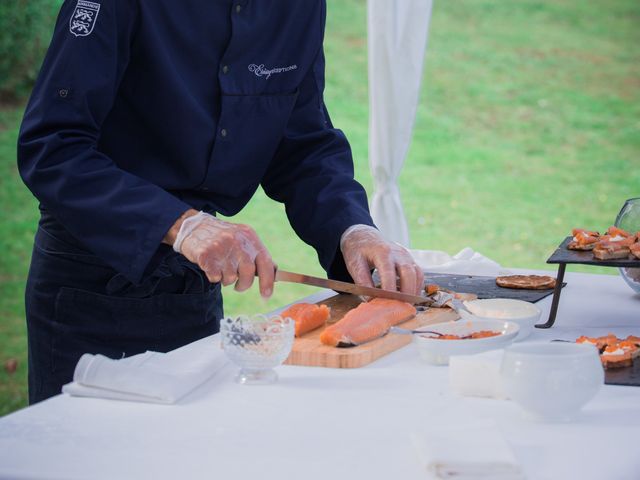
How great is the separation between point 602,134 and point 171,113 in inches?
289

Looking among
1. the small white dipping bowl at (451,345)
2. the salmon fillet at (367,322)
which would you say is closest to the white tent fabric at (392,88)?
the salmon fillet at (367,322)

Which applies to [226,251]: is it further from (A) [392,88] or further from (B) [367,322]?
(A) [392,88]

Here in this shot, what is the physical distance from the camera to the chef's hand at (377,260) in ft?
6.53

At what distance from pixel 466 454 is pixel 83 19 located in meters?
1.15

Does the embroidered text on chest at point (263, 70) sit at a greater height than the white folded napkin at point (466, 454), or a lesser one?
greater

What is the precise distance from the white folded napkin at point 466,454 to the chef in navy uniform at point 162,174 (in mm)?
607

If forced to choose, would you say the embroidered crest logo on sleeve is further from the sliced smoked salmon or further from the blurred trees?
the blurred trees

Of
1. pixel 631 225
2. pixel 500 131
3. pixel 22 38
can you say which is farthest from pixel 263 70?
pixel 500 131

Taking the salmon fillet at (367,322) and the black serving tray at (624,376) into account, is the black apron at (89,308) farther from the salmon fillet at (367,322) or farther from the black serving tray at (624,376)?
the black serving tray at (624,376)

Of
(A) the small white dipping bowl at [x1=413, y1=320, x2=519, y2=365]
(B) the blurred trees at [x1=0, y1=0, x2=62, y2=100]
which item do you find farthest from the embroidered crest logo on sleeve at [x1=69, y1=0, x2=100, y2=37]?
(B) the blurred trees at [x1=0, y1=0, x2=62, y2=100]

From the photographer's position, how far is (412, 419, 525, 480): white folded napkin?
1.12 meters

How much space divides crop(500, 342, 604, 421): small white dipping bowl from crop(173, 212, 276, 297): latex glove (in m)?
0.54

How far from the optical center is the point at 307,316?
1749 mm

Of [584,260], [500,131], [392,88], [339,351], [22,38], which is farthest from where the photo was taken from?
[500,131]
